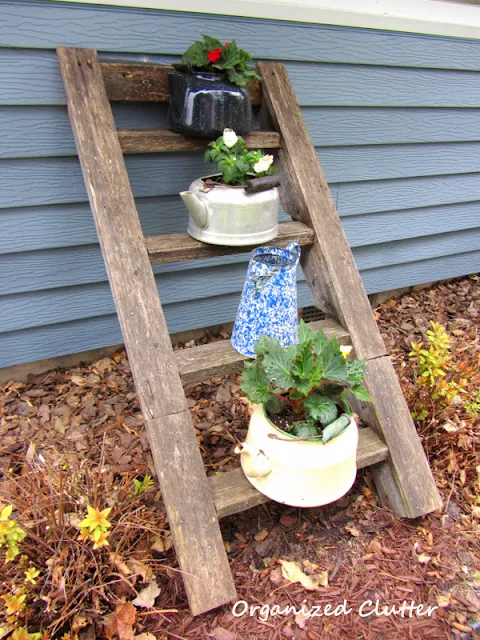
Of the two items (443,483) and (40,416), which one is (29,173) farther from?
(443,483)

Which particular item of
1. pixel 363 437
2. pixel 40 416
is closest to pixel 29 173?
pixel 40 416

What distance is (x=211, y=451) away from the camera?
1.81 m

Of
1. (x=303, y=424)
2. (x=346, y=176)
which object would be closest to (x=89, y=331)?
(x=303, y=424)

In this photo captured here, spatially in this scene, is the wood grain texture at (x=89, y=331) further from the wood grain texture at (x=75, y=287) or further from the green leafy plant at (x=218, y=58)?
the green leafy plant at (x=218, y=58)

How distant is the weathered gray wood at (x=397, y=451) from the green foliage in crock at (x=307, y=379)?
286 millimetres

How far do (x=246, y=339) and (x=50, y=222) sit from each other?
0.93 meters

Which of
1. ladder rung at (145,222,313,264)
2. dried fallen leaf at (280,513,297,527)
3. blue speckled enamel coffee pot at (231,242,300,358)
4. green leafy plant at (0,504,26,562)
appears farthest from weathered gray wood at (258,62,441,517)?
green leafy plant at (0,504,26,562)

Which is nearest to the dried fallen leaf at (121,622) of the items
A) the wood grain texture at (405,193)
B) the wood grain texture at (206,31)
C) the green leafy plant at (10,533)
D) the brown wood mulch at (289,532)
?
the brown wood mulch at (289,532)

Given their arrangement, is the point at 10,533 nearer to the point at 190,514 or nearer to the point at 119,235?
the point at 190,514

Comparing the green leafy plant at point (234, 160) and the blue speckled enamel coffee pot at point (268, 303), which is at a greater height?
the green leafy plant at point (234, 160)

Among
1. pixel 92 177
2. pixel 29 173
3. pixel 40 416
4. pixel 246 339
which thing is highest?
pixel 92 177

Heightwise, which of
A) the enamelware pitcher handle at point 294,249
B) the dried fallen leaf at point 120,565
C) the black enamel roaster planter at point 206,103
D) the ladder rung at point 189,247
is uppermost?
the black enamel roaster planter at point 206,103

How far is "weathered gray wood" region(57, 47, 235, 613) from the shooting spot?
123cm

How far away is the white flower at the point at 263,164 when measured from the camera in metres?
1.46
